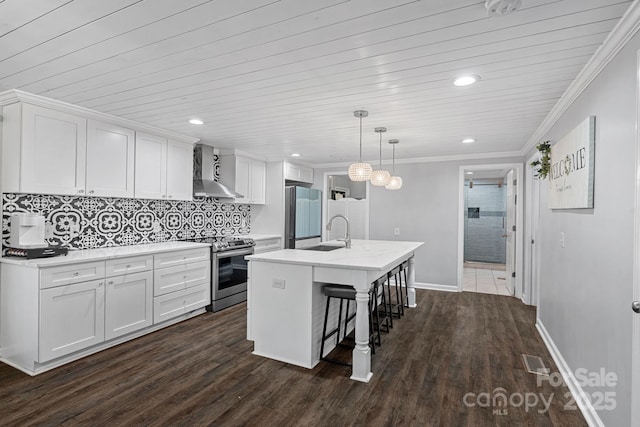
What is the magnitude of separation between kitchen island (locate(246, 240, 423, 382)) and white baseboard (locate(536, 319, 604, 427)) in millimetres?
1375

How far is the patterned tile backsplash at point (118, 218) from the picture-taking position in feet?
10.1

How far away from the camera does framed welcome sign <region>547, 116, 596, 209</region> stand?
6.78 ft

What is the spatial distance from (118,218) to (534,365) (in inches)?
172

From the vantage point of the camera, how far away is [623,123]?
1678 millimetres

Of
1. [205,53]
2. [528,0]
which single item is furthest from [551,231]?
[205,53]

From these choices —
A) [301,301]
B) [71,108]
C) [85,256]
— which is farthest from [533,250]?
[71,108]

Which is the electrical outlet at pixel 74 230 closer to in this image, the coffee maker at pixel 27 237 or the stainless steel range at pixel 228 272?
the coffee maker at pixel 27 237

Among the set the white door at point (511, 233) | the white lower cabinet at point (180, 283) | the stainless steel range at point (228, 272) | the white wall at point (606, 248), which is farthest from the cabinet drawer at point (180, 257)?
the white door at point (511, 233)

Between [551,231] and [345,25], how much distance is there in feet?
8.98

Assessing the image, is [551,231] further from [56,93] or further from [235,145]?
[56,93]

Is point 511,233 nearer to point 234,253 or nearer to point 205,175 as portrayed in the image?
point 234,253

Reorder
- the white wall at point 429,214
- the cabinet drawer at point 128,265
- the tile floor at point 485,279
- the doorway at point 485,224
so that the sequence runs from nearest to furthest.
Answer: the cabinet drawer at point 128,265
the white wall at point 429,214
the tile floor at point 485,279
the doorway at point 485,224

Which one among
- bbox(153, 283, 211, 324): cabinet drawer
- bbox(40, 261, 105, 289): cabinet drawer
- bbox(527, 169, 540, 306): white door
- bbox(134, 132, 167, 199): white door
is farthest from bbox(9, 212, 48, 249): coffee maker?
bbox(527, 169, 540, 306): white door

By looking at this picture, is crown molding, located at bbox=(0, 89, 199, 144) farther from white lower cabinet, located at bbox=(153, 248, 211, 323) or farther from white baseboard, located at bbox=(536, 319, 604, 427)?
white baseboard, located at bbox=(536, 319, 604, 427)
